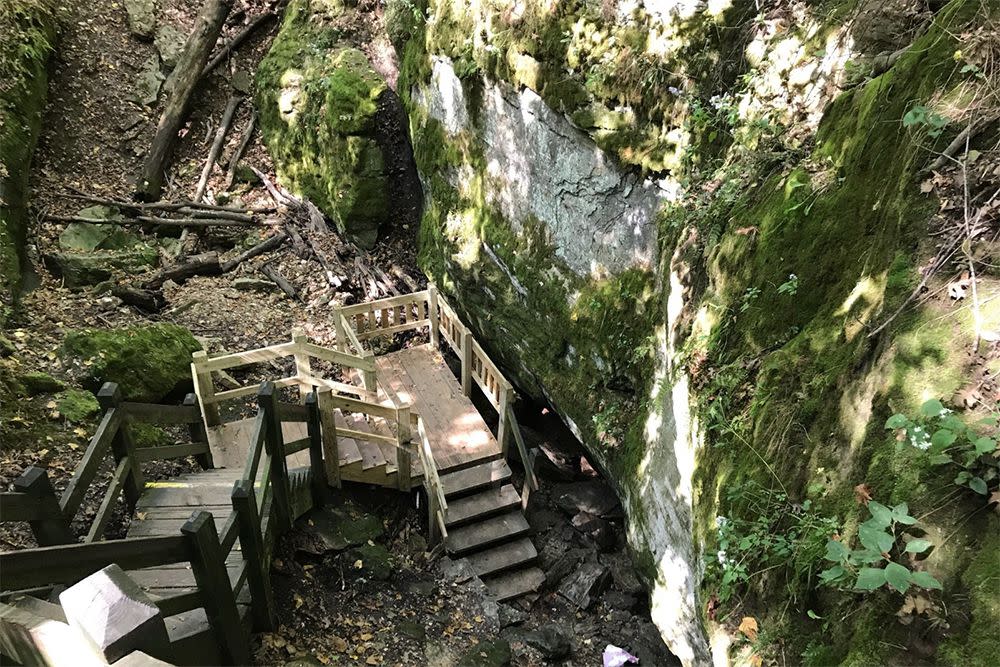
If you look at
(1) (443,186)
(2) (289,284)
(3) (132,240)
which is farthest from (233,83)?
(1) (443,186)

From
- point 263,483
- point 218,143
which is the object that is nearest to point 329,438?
point 263,483

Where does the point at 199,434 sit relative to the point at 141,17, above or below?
below

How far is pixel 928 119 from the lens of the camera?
3.36 metres

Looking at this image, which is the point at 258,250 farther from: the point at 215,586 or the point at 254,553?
the point at 215,586

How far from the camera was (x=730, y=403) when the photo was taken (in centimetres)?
453

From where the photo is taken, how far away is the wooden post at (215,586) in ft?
11.3

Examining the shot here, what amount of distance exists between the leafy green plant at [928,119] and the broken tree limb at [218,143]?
→ 1171 cm

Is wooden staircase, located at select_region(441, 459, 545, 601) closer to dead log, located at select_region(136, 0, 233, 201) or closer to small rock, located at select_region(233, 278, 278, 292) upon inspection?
small rock, located at select_region(233, 278, 278, 292)

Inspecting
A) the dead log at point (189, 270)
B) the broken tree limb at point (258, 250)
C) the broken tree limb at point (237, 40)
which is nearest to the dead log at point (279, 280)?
the broken tree limb at point (258, 250)

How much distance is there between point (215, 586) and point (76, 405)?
3.68 m

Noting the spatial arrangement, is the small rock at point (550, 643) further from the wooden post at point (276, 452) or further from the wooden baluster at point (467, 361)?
the wooden baluster at point (467, 361)

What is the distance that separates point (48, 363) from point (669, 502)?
684cm

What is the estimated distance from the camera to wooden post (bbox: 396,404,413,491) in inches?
284

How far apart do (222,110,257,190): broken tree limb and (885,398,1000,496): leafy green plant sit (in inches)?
489
